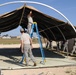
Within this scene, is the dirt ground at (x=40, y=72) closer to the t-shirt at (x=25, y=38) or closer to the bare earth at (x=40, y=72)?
the bare earth at (x=40, y=72)

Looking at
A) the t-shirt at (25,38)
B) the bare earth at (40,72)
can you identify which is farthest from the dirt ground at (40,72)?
the t-shirt at (25,38)

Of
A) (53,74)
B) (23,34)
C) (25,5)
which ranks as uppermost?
(25,5)

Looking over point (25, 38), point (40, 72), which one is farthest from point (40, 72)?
point (25, 38)

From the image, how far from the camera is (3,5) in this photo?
1465cm

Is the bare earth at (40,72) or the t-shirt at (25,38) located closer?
the bare earth at (40,72)

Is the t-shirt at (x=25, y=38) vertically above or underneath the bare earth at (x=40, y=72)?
above

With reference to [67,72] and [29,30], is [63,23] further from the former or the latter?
[67,72]

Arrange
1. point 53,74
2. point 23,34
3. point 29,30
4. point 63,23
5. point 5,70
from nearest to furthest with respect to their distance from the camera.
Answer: point 53,74 < point 5,70 < point 23,34 < point 29,30 < point 63,23

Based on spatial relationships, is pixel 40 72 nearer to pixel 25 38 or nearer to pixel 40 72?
pixel 40 72

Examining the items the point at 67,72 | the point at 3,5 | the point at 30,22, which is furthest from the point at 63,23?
the point at 67,72

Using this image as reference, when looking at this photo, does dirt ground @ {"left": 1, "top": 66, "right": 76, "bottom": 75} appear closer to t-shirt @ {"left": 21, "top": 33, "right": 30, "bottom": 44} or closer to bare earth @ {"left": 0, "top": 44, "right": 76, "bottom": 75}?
bare earth @ {"left": 0, "top": 44, "right": 76, "bottom": 75}

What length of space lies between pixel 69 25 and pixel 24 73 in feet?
19.2

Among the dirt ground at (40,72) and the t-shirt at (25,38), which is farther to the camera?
the t-shirt at (25,38)

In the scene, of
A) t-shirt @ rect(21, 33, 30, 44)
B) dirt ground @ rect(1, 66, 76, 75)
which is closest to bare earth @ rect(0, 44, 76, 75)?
dirt ground @ rect(1, 66, 76, 75)
